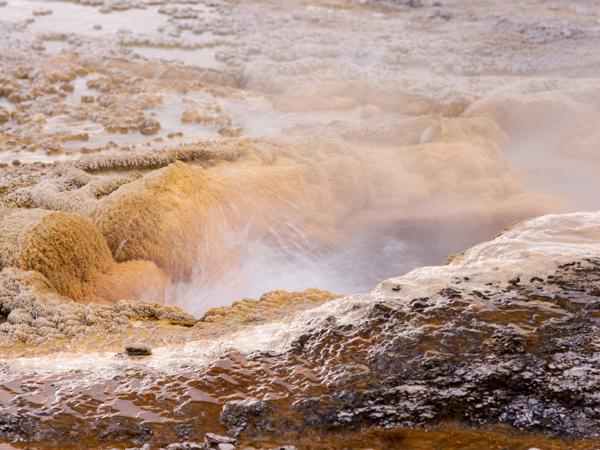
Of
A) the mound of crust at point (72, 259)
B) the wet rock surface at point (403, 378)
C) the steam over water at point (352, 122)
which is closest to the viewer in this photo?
the wet rock surface at point (403, 378)

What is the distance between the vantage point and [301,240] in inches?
175

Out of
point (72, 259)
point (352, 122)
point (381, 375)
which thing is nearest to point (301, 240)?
point (72, 259)

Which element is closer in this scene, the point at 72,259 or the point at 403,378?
the point at 403,378

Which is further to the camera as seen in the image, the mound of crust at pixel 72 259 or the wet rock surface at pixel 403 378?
the mound of crust at pixel 72 259

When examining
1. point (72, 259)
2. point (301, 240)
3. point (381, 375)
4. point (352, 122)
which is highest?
point (352, 122)

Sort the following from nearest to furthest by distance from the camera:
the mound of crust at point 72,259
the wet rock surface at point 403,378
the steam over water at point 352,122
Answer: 1. the wet rock surface at point 403,378
2. the mound of crust at point 72,259
3. the steam over water at point 352,122

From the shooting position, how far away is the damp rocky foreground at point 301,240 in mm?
2166

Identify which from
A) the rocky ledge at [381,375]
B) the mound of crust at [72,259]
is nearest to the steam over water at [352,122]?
the mound of crust at [72,259]

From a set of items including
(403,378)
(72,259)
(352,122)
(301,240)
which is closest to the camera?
(403,378)

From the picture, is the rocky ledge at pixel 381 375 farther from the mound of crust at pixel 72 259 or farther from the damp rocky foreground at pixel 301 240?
the mound of crust at pixel 72 259

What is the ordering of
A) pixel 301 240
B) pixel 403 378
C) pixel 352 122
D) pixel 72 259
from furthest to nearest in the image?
pixel 352 122
pixel 301 240
pixel 72 259
pixel 403 378

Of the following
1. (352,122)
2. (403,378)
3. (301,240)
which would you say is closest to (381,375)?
(403,378)

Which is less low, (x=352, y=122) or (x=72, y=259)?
(x=352, y=122)

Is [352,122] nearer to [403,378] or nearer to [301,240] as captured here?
[301,240]
